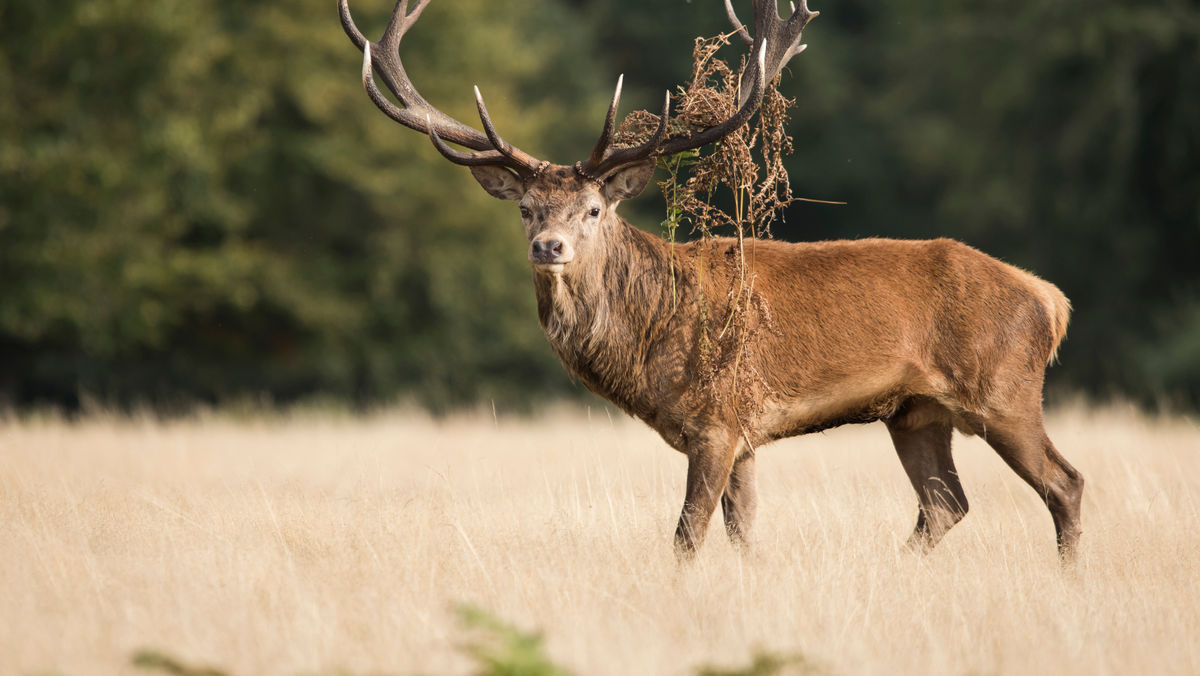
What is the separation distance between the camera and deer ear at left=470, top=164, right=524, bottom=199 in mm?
6242

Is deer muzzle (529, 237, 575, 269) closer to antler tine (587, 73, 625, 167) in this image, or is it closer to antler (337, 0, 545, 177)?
antler tine (587, 73, 625, 167)

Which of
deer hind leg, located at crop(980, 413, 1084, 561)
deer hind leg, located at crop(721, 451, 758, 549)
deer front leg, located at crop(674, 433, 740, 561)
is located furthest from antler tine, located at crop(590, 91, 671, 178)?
deer hind leg, located at crop(980, 413, 1084, 561)

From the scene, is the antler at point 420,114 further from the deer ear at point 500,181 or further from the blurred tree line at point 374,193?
the blurred tree line at point 374,193

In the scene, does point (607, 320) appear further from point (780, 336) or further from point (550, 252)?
point (780, 336)

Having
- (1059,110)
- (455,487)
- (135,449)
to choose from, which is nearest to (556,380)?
(1059,110)

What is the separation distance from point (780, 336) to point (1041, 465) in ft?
4.61

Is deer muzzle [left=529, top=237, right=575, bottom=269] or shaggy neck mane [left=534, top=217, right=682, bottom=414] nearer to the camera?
deer muzzle [left=529, top=237, right=575, bottom=269]

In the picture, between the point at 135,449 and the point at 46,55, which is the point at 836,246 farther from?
the point at 46,55

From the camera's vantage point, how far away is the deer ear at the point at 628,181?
20.1ft

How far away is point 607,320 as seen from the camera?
6.00 meters

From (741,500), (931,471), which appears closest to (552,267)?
(741,500)

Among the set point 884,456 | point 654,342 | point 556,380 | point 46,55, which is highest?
point 46,55

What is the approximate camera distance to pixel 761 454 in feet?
29.2

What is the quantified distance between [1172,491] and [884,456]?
244cm
